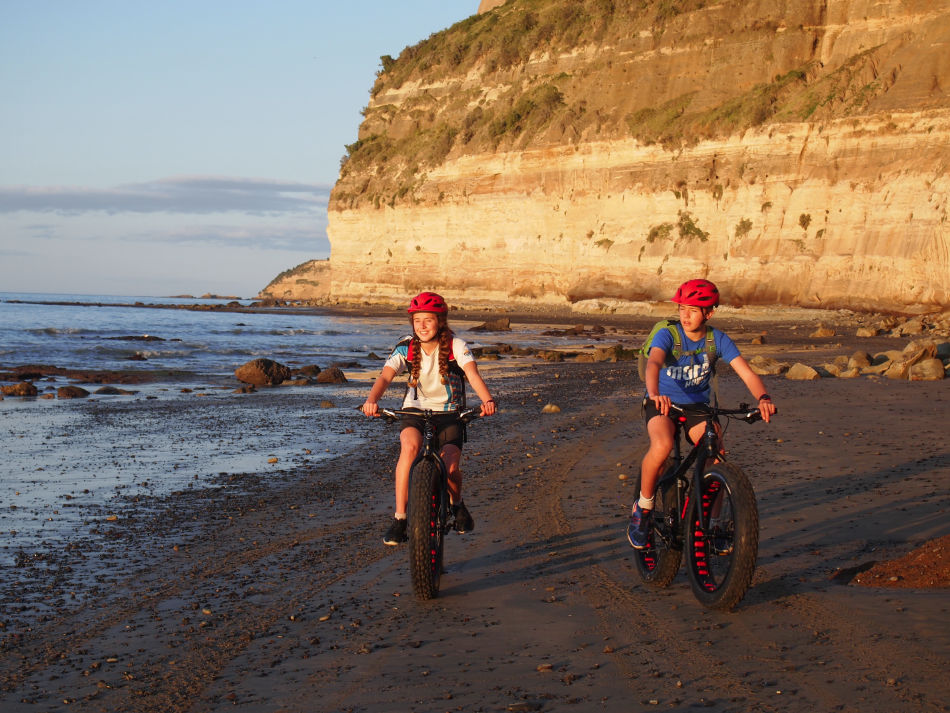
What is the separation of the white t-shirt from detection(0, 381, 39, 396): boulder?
14.4 m

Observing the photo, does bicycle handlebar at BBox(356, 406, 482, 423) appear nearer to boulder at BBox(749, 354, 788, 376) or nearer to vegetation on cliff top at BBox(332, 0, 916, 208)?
boulder at BBox(749, 354, 788, 376)

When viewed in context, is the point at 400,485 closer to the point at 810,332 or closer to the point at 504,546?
the point at 504,546

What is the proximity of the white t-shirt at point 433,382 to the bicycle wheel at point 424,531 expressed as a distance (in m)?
0.45

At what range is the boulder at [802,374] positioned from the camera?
17.6m

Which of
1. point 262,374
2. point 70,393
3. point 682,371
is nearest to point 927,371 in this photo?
point 682,371

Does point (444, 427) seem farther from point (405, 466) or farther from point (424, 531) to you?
point (424, 531)

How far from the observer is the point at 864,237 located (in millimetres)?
41094

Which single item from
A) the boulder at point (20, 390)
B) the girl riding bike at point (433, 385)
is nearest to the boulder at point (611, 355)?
the boulder at point (20, 390)

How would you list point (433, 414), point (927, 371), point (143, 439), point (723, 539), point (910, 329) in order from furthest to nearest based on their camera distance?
point (910, 329) < point (927, 371) < point (143, 439) < point (433, 414) < point (723, 539)

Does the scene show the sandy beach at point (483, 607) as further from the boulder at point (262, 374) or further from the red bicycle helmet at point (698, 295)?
the boulder at point (262, 374)

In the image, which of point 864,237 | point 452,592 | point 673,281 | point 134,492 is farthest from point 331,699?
point 673,281

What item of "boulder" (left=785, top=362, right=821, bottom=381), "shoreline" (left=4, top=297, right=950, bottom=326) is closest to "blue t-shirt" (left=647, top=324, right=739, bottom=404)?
"boulder" (left=785, top=362, right=821, bottom=381)

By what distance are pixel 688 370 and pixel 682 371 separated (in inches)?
1.5

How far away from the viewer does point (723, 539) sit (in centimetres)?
516
